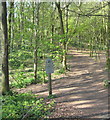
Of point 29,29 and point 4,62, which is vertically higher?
point 29,29

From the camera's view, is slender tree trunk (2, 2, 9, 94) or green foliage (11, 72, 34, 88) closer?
slender tree trunk (2, 2, 9, 94)

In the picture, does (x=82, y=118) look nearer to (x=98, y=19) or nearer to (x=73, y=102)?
(x=73, y=102)

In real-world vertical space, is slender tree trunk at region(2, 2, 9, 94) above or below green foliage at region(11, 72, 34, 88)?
above

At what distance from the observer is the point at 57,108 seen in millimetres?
5512

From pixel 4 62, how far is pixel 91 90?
4.54 m

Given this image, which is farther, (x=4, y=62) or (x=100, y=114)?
(x=4, y=62)

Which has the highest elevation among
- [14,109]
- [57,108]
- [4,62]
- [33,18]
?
[33,18]

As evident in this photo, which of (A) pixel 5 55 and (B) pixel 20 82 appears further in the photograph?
(B) pixel 20 82

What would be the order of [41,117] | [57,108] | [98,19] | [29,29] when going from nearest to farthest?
[41,117] < [57,108] < [29,29] < [98,19]

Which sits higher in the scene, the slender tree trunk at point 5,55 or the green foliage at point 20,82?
the slender tree trunk at point 5,55

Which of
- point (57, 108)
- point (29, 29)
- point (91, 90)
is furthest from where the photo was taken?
point (29, 29)

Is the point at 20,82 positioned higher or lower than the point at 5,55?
lower

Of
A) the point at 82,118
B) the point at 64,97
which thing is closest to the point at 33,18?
the point at 64,97

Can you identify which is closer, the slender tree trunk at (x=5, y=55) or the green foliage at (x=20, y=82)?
the slender tree trunk at (x=5, y=55)
